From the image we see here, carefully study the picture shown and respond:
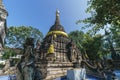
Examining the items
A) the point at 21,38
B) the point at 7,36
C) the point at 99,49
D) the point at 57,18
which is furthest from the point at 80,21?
the point at 7,36

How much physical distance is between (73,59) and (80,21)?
12.5 m

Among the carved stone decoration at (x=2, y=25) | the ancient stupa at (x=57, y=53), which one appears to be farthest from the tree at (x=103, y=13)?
the carved stone decoration at (x=2, y=25)

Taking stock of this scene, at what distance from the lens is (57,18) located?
1305 inches

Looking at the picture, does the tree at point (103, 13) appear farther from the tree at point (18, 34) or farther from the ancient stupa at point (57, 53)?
the tree at point (18, 34)

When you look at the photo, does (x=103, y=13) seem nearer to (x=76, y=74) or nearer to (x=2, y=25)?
(x=76, y=74)

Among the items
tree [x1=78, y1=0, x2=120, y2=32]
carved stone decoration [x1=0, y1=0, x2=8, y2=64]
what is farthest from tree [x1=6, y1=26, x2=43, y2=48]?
tree [x1=78, y1=0, x2=120, y2=32]

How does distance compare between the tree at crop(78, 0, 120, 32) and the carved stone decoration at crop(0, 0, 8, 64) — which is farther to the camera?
the carved stone decoration at crop(0, 0, 8, 64)

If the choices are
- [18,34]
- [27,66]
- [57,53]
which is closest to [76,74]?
[27,66]

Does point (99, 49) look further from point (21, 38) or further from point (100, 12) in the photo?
point (100, 12)

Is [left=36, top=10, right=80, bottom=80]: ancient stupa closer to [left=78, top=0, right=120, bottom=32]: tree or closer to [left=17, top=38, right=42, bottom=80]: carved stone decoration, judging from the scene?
[left=78, top=0, right=120, bottom=32]: tree

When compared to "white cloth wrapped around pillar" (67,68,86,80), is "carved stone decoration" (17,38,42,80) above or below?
above

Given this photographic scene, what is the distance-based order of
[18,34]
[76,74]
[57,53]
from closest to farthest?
1. [76,74]
2. [57,53]
3. [18,34]

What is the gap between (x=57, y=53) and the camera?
84.8 ft

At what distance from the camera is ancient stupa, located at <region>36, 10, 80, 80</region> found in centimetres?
1917
